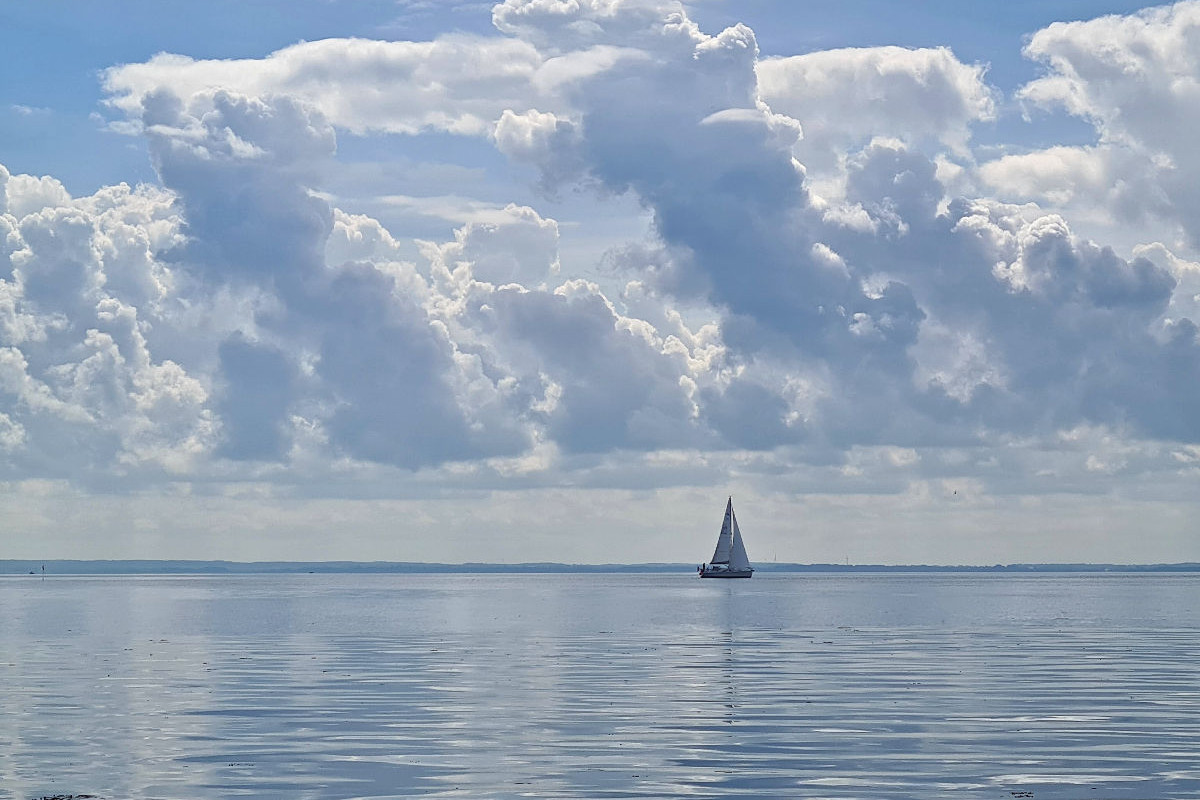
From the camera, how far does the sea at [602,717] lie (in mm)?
39125

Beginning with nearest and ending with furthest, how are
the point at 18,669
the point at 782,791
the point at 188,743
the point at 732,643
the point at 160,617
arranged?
1. the point at 782,791
2. the point at 188,743
3. the point at 18,669
4. the point at 732,643
5. the point at 160,617

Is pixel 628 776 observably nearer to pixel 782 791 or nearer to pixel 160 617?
pixel 782 791

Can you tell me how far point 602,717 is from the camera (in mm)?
53438

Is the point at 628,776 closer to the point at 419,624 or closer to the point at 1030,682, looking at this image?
the point at 1030,682

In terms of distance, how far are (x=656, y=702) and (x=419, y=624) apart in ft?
258

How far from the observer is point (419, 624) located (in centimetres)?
13538

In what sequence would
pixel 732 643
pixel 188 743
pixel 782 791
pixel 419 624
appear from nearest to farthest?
1. pixel 782 791
2. pixel 188 743
3. pixel 732 643
4. pixel 419 624

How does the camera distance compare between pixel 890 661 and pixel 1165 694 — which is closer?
pixel 1165 694

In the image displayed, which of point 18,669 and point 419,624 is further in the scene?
point 419,624

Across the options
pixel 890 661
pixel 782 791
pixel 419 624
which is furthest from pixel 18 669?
pixel 419 624

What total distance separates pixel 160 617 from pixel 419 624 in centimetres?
3581

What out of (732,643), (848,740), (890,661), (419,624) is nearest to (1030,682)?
(890,661)

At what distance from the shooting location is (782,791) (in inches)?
1479

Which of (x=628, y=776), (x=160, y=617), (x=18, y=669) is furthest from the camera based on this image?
(x=160, y=617)
